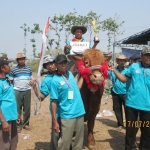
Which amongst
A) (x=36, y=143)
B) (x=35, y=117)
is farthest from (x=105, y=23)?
(x=36, y=143)

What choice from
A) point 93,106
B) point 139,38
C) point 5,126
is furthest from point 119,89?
point 139,38

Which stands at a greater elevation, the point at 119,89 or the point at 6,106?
the point at 6,106

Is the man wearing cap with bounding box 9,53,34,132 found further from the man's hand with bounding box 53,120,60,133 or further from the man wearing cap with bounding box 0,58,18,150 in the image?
the man's hand with bounding box 53,120,60,133

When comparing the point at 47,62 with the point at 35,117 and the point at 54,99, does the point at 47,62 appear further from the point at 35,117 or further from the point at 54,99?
the point at 35,117

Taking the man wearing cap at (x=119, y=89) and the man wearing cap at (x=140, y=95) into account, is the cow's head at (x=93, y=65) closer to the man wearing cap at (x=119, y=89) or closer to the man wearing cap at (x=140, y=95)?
the man wearing cap at (x=140, y=95)

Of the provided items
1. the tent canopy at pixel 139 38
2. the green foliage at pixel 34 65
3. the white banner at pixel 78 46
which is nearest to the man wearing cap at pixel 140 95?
the white banner at pixel 78 46

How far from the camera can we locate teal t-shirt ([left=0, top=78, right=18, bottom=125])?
3.91 m

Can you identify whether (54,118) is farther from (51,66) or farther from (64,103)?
(51,66)

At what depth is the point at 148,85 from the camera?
4473 millimetres

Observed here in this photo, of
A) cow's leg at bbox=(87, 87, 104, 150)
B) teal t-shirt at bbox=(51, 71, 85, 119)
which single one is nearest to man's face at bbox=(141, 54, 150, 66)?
cow's leg at bbox=(87, 87, 104, 150)

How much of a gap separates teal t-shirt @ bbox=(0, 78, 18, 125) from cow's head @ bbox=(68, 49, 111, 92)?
1305mm

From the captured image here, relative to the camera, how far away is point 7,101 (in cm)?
398

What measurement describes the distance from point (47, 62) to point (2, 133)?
5.19 feet

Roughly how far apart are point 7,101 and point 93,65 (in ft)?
5.36
